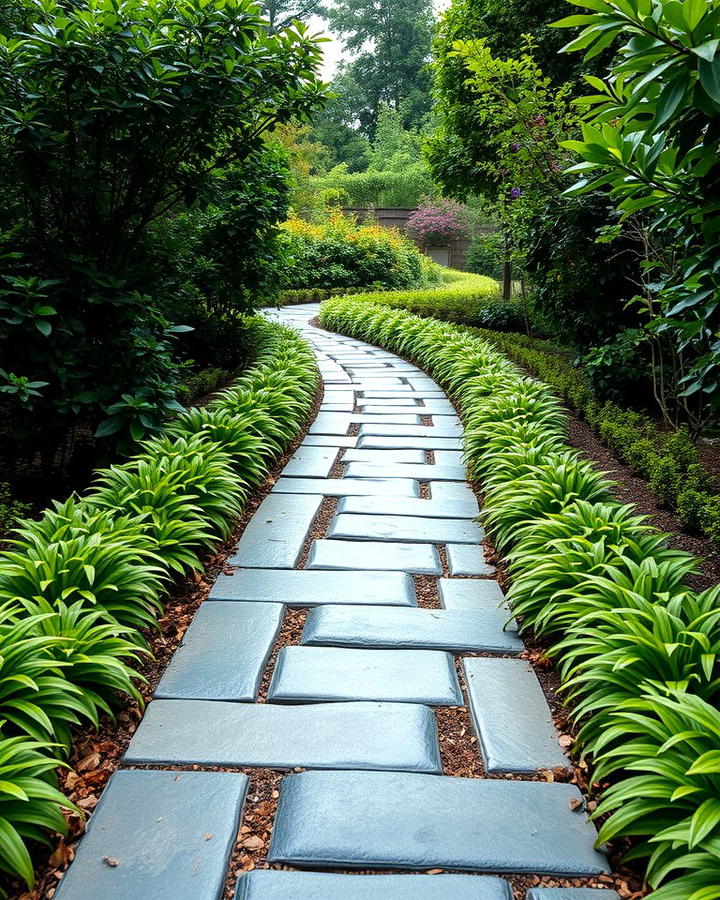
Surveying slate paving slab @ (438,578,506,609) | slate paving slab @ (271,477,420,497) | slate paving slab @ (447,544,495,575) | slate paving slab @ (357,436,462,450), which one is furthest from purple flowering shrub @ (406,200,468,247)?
slate paving slab @ (438,578,506,609)

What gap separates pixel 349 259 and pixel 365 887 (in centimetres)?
1741

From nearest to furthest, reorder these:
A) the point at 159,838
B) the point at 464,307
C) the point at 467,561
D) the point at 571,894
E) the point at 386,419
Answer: the point at 571,894 → the point at 159,838 → the point at 467,561 → the point at 386,419 → the point at 464,307

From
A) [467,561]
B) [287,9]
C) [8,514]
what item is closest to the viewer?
[467,561]

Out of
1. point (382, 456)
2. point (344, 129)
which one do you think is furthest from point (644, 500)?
point (344, 129)

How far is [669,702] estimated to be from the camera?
1681 mm

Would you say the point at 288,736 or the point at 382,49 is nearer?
the point at 288,736

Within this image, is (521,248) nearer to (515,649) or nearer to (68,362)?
(68,362)

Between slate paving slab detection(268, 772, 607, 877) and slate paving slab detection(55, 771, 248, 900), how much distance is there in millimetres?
141

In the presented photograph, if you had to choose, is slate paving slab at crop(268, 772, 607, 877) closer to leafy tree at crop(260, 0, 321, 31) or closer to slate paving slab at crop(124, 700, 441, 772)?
slate paving slab at crop(124, 700, 441, 772)

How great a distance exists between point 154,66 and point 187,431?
2000mm

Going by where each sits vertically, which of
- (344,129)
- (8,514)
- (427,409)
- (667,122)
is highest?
(344,129)

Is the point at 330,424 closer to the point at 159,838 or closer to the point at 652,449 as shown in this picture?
the point at 652,449

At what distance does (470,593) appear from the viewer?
299 centimetres

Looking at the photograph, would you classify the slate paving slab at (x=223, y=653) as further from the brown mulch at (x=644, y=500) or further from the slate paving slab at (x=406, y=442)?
the slate paving slab at (x=406, y=442)
